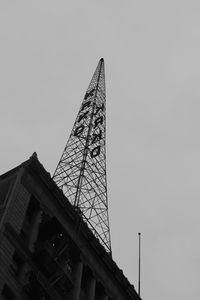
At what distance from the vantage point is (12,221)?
164 ft

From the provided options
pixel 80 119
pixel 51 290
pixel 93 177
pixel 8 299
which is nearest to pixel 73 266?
pixel 51 290

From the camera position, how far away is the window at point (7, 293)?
1802 inches

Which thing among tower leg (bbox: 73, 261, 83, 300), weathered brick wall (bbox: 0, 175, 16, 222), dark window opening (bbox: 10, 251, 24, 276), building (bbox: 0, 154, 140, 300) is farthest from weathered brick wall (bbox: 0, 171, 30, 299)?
tower leg (bbox: 73, 261, 83, 300)

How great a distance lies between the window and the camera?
1802 inches

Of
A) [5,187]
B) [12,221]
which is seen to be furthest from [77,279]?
[5,187]

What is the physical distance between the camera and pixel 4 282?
45750mm

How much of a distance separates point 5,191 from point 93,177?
Result: 2323 centimetres

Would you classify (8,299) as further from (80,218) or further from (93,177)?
(93,177)

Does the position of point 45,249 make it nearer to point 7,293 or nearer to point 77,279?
point 7,293

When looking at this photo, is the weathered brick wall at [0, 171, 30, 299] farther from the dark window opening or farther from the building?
the dark window opening

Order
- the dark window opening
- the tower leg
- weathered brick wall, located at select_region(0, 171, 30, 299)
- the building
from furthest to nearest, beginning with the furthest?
the tower leg → the building → the dark window opening → weathered brick wall, located at select_region(0, 171, 30, 299)

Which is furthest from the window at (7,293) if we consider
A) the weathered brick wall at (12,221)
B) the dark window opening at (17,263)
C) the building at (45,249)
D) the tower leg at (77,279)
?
the tower leg at (77,279)

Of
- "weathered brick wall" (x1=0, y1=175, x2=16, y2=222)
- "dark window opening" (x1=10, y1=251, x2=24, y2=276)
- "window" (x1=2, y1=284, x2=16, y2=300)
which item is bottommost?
"window" (x1=2, y1=284, x2=16, y2=300)

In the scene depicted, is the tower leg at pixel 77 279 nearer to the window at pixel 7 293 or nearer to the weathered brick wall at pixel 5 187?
the window at pixel 7 293
